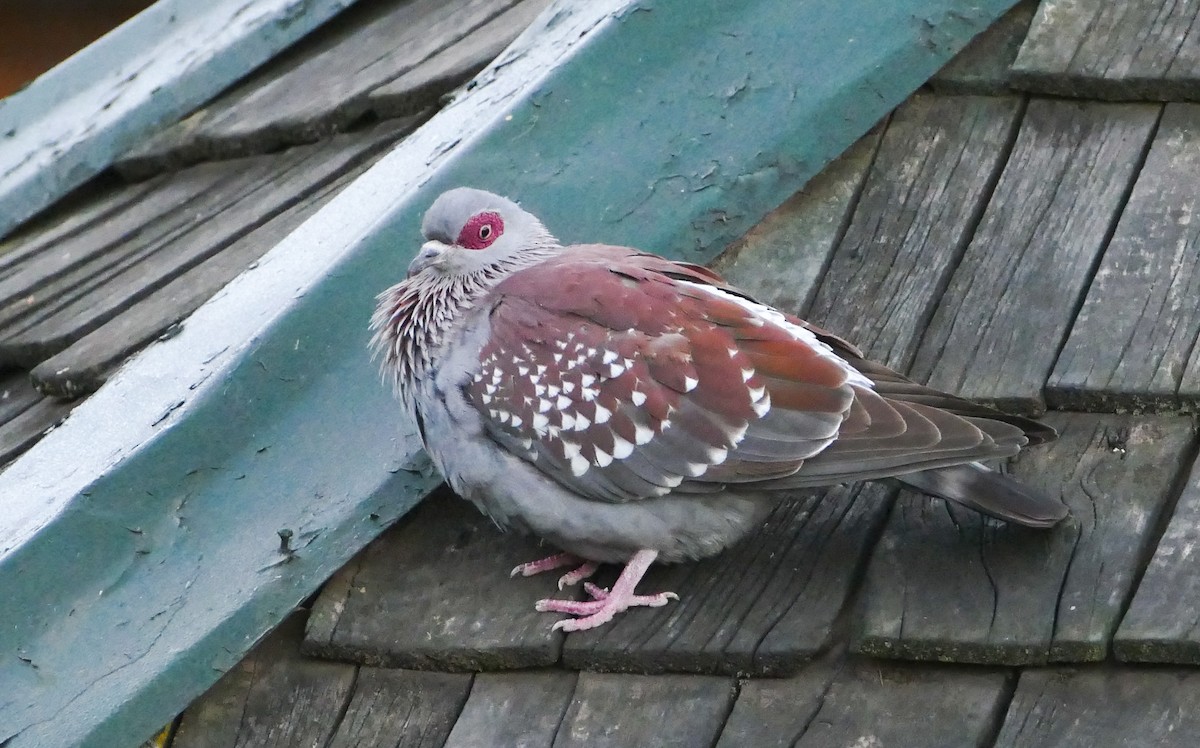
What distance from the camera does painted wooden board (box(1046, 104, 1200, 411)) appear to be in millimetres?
2117

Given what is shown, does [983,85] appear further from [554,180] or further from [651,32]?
[554,180]

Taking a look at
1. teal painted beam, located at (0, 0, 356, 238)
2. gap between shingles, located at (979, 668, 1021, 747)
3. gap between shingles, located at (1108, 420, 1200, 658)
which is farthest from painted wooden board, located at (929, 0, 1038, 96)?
teal painted beam, located at (0, 0, 356, 238)

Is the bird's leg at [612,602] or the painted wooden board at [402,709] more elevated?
the painted wooden board at [402,709]

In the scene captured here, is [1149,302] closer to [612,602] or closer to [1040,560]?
[1040,560]

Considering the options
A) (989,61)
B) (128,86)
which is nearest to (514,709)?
(989,61)

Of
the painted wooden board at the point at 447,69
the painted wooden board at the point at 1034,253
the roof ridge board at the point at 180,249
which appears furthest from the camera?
the painted wooden board at the point at 447,69

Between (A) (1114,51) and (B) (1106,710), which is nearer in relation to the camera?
(B) (1106,710)

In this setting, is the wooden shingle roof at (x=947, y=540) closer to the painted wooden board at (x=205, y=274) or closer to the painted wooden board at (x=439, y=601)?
the painted wooden board at (x=439, y=601)

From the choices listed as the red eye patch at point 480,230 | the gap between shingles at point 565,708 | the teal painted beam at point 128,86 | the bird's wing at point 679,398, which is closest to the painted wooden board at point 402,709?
the gap between shingles at point 565,708

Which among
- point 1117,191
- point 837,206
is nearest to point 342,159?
point 837,206

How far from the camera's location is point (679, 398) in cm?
220

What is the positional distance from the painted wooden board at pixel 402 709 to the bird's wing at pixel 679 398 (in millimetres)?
368

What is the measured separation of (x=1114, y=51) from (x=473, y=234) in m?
1.14

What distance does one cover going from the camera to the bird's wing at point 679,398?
7.09 feet
